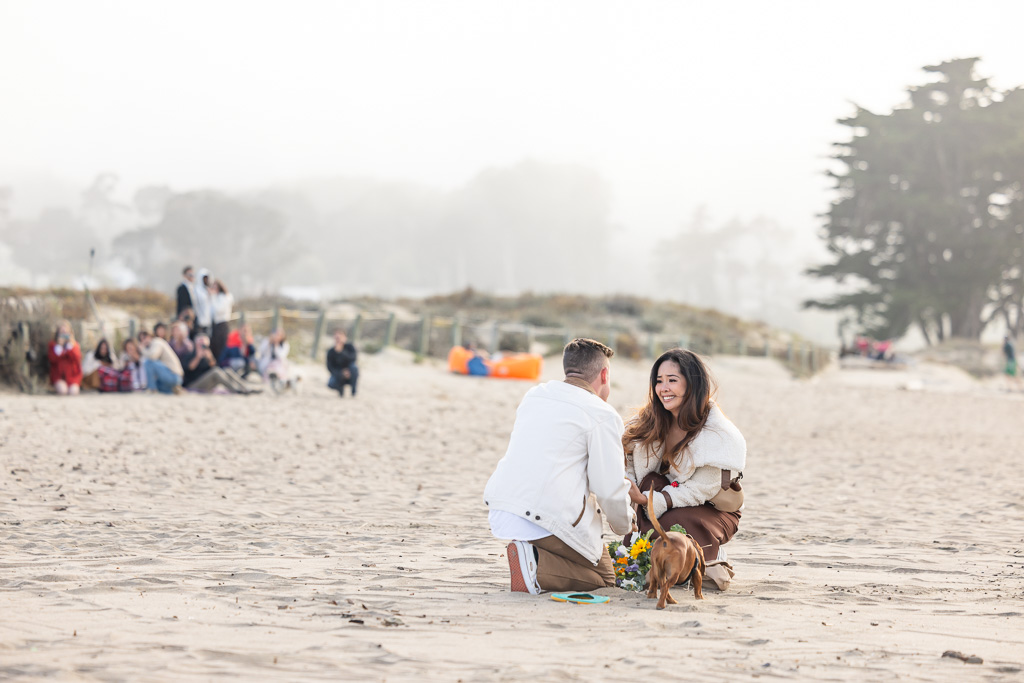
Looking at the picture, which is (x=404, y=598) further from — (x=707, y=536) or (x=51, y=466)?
(x=51, y=466)

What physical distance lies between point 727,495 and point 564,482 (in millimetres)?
843

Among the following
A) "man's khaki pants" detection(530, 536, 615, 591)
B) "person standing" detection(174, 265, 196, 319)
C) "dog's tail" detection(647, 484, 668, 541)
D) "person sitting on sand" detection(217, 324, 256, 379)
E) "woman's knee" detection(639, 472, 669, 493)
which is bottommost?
"man's khaki pants" detection(530, 536, 615, 591)

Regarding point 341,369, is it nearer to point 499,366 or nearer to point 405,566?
point 499,366

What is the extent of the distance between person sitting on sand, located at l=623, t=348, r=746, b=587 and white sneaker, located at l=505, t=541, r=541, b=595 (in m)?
0.54

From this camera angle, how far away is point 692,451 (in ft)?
13.8

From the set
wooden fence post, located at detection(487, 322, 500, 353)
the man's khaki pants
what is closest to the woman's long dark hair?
the man's khaki pants

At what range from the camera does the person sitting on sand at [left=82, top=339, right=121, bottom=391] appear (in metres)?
13.0

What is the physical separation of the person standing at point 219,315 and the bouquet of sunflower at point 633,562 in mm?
10828

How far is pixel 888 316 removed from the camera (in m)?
40.7

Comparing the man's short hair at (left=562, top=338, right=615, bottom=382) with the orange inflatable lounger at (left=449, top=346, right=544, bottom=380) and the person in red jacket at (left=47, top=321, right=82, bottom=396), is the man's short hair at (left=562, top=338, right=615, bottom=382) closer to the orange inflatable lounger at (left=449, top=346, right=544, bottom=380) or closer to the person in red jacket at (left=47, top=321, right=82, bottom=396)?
the person in red jacket at (left=47, top=321, right=82, bottom=396)

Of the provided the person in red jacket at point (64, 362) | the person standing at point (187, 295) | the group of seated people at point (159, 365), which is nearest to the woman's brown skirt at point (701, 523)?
the group of seated people at point (159, 365)

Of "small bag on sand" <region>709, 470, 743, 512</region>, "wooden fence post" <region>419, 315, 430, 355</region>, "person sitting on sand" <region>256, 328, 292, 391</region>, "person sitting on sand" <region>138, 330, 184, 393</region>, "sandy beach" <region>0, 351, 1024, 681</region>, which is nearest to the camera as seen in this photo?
"sandy beach" <region>0, 351, 1024, 681</region>

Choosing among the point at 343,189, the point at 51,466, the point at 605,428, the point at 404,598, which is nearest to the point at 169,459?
the point at 51,466

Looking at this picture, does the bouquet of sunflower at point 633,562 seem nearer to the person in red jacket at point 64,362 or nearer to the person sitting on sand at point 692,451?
the person sitting on sand at point 692,451
